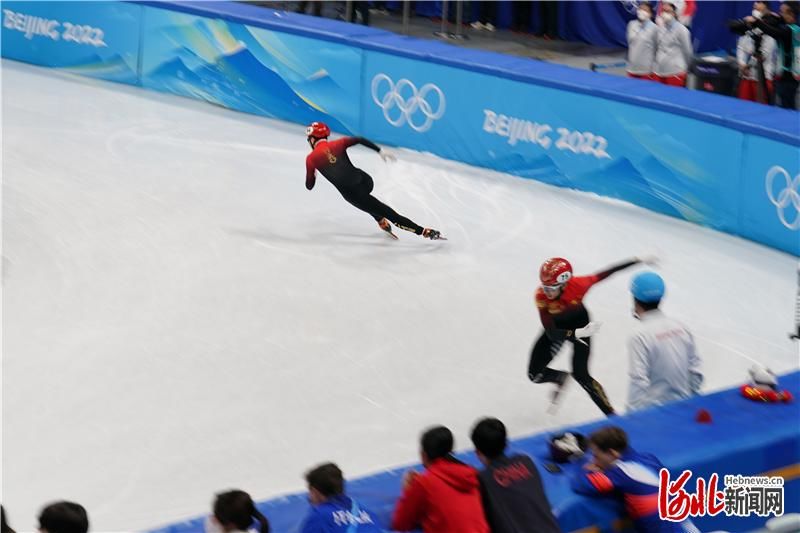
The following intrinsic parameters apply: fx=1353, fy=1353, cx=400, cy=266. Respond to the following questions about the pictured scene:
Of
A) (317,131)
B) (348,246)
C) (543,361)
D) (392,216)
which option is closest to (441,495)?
(543,361)

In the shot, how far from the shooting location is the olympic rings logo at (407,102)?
13.9 m

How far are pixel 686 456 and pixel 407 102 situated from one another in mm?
8479

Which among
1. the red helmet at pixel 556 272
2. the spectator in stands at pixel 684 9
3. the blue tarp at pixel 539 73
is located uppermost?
the spectator in stands at pixel 684 9

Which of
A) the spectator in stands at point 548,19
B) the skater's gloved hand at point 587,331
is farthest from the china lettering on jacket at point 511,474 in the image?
the spectator in stands at point 548,19

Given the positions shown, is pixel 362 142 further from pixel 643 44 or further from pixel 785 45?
pixel 785 45

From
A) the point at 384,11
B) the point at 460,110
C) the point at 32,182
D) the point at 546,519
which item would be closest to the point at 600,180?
the point at 460,110

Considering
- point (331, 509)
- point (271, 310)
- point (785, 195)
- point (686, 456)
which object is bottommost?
point (271, 310)

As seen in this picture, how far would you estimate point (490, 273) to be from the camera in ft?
34.9

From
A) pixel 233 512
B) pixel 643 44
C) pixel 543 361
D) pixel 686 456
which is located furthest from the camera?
pixel 643 44

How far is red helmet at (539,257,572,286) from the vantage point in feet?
24.6

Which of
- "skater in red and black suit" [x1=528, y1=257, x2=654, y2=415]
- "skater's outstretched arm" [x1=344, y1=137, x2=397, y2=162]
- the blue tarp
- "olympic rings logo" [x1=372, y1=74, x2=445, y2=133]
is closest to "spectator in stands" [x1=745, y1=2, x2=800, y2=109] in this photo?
the blue tarp

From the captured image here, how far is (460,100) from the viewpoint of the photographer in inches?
537

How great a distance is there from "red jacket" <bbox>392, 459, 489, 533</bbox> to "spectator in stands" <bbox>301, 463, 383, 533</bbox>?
0.91ft

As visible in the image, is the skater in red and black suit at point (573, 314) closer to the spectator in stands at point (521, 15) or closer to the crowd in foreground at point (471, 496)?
the crowd in foreground at point (471, 496)
